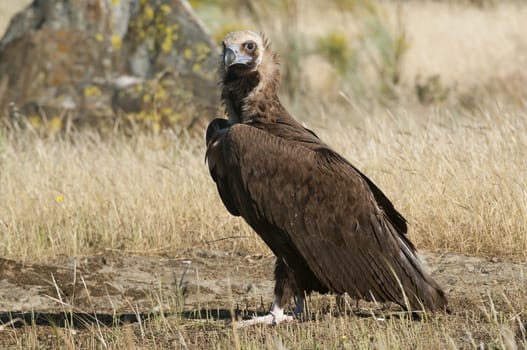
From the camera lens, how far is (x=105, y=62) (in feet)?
35.4

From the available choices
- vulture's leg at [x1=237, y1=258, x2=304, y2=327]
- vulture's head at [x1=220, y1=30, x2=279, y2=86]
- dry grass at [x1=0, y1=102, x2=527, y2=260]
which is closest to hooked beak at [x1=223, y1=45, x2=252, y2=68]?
vulture's head at [x1=220, y1=30, x2=279, y2=86]

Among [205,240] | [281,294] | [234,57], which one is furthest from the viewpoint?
[205,240]

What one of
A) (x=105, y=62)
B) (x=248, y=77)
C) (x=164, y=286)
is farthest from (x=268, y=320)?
(x=105, y=62)

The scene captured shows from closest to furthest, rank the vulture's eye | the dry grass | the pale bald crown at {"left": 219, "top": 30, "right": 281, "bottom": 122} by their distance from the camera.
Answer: the pale bald crown at {"left": 219, "top": 30, "right": 281, "bottom": 122} < the vulture's eye < the dry grass

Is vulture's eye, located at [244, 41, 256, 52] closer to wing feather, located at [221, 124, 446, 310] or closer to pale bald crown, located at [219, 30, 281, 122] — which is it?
pale bald crown, located at [219, 30, 281, 122]

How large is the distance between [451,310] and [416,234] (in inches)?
66.0

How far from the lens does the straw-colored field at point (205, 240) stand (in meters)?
5.19

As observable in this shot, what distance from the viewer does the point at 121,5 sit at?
11.0 m

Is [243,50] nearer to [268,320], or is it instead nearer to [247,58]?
[247,58]

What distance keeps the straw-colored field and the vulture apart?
0.22 metres

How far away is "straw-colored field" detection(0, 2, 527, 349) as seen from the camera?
17.0 feet

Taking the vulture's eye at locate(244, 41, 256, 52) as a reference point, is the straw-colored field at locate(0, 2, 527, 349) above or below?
below

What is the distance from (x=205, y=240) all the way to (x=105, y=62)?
4.31m

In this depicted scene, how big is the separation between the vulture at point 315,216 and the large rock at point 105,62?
5.14 meters
